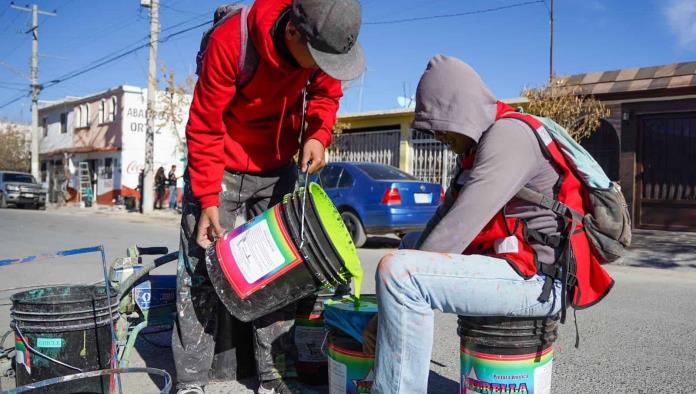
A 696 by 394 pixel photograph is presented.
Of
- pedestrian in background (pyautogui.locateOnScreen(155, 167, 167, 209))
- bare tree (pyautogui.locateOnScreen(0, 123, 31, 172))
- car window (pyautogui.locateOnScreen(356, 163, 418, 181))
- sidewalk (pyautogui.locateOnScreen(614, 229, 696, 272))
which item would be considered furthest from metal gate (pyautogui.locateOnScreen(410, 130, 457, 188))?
bare tree (pyautogui.locateOnScreen(0, 123, 31, 172))

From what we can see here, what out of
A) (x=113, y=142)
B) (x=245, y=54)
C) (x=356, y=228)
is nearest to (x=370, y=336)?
(x=245, y=54)

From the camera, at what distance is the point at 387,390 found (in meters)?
2.12

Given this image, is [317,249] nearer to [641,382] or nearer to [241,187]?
[241,187]

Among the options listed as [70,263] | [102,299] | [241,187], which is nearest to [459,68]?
[241,187]

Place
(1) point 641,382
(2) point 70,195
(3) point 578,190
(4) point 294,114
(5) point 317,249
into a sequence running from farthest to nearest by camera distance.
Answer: (2) point 70,195 < (1) point 641,382 < (4) point 294,114 < (5) point 317,249 < (3) point 578,190

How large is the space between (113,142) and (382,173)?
24.8 metres

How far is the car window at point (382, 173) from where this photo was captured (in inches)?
406

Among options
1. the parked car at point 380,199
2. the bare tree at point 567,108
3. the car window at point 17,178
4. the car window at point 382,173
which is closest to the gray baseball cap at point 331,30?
the parked car at point 380,199

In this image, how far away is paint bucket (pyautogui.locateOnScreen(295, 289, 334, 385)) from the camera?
3.22m

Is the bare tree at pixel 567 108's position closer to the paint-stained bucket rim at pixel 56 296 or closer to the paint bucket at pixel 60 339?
the paint-stained bucket rim at pixel 56 296

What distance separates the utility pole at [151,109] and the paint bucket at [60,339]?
20080 millimetres

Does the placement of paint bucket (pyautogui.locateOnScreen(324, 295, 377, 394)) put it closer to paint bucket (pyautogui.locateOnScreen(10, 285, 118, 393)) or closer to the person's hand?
the person's hand

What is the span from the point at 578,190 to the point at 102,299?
2148 millimetres

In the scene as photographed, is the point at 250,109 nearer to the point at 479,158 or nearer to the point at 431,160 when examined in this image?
the point at 479,158
